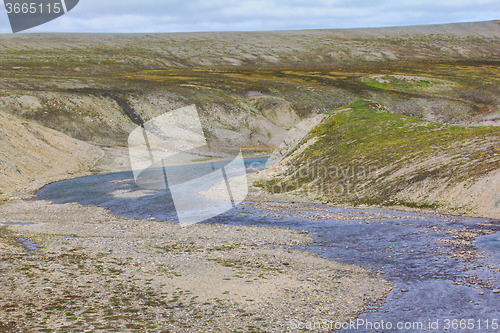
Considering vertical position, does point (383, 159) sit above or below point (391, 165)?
above

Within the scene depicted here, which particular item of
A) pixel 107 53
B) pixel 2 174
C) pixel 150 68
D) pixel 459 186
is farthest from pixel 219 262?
pixel 107 53

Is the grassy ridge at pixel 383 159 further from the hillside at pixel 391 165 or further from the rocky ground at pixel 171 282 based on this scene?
the rocky ground at pixel 171 282

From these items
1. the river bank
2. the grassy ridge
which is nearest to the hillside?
the grassy ridge

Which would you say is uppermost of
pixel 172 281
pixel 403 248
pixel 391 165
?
pixel 172 281

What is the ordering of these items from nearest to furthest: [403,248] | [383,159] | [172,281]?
[172,281] → [403,248] → [383,159]

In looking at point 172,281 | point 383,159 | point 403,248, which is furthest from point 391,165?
point 172,281

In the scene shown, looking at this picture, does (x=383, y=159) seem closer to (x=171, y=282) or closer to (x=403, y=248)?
(x=403, y=248)

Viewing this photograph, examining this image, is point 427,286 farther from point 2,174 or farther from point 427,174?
point 2,174

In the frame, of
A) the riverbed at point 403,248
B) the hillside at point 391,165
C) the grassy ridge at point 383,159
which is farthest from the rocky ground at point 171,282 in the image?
the grassy ridge at point 383,159
